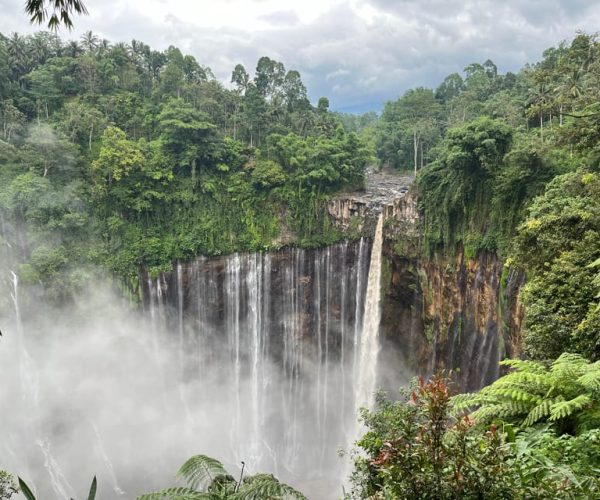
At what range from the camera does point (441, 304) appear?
19.5m

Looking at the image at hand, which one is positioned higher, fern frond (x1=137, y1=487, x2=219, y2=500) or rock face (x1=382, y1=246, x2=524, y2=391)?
fern frond (x1=137, y1=487, x2=219, y2=500)

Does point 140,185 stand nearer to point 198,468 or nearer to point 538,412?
point 198,468

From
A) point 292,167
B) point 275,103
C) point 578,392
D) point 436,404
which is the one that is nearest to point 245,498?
point 436,404

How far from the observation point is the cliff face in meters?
15.2

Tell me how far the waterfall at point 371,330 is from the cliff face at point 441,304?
0.39m

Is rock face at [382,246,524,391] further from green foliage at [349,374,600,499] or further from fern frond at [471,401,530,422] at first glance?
green foliage at [349,374,600,499]

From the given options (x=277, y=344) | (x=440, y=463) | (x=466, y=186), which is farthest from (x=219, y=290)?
(x=440, y=463)

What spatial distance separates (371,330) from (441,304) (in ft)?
14.9

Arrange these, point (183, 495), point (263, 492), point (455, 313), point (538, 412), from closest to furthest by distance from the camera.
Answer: point (183, 495), point (263, 492), point (538, 412), point (455, 313)

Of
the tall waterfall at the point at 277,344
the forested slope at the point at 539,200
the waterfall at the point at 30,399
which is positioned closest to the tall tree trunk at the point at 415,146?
the forested slope at the point at 539,200

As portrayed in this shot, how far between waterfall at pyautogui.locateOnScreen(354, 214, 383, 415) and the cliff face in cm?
39

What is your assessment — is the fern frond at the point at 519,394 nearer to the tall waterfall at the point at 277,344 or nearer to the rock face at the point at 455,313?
the rock face at the point at 455,313

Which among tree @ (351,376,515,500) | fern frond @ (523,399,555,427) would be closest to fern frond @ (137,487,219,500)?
tree @ (351,376,515,500)

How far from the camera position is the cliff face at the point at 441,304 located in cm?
1518
